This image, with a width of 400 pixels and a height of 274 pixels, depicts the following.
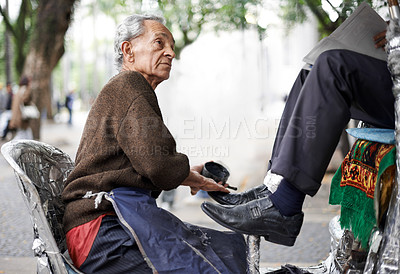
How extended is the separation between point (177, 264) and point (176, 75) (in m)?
6.32

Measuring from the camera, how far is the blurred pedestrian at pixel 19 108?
977 centimetres

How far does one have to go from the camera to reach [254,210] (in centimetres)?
192

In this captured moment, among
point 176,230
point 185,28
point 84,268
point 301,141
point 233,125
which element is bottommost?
point 233,125

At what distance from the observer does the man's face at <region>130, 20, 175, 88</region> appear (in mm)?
2232

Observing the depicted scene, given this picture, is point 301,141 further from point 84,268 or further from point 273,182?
point 84,268

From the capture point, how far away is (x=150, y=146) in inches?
73.0

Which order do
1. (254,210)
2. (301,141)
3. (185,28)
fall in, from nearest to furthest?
(301,141), (254,210), (185,28)

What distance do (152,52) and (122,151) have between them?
52cm

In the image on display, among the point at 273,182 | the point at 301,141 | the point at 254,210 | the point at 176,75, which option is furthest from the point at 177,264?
the point at 176,75

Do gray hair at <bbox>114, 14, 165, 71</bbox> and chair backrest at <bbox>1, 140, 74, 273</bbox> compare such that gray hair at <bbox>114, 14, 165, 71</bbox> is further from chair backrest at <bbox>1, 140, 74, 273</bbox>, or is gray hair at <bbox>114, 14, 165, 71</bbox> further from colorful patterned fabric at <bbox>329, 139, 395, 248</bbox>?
colorful patterned fabric at <bbox>329, 139, 395, 248</bbox>

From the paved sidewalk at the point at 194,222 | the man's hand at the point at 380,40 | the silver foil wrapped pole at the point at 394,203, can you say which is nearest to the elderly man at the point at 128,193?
the silver foil wrapped pole at the point at 394,203

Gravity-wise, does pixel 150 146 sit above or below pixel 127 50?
below

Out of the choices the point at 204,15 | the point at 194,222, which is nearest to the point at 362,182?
the point at 194,222

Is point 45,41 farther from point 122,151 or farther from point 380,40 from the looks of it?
point 380,40
